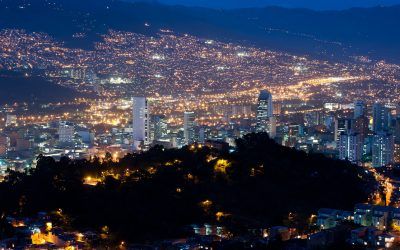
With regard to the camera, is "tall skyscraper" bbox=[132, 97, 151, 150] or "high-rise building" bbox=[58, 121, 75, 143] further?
"tall skyscraper" bbox=[132, 97, 151, 150]

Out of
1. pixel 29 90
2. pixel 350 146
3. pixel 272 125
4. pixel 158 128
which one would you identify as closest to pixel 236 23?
pixel 29 90

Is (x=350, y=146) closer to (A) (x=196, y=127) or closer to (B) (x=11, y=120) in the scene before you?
(A) (x=196, y=127)

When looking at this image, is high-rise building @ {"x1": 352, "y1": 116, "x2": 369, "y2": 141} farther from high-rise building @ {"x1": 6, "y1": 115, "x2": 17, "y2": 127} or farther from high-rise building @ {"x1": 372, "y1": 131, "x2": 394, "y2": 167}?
high-rise building @ {"x1": 6, "y1": 115, "x2": 17, "y2": 127}

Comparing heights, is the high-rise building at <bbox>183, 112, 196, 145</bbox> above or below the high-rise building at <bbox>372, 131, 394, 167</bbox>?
above

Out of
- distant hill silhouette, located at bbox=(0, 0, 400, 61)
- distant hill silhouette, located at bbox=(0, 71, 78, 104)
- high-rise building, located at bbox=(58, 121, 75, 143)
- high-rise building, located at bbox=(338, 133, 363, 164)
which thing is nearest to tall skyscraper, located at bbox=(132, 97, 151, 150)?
high-rise building, located at bbox=(58, 121, 75, 143)

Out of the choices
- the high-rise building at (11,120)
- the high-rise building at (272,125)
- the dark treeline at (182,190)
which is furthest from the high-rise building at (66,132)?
the dark treeline at (182,190)

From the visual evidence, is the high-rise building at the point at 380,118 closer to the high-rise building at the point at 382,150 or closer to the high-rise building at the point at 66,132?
the high-rise building at the point at 382,150

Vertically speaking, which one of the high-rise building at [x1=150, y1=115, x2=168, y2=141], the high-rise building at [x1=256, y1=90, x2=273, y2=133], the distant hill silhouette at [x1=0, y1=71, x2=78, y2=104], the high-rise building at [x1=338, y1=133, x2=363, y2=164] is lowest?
the high-rise building at [x1=338, y1=133, x2=363, y2=164]
